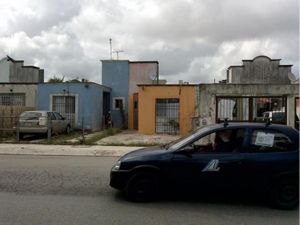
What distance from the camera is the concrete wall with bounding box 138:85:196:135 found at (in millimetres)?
25094

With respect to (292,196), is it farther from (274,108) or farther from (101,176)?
(274,108)

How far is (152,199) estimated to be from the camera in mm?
7270

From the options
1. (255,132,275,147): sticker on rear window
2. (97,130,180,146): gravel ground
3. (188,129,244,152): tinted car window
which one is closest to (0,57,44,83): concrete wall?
(97,130,180,146): gravel ground

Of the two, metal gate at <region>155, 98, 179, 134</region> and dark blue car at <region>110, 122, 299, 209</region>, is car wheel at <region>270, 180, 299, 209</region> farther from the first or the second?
metal gate at <region>155, 98, 179, 134</region>

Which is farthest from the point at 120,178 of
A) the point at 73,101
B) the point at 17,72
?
the point at 17,72

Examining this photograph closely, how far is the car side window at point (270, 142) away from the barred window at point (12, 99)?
24.4 metres

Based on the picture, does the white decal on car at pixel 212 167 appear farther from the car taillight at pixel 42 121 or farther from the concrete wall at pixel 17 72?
the concrete wall at pixel 17 72

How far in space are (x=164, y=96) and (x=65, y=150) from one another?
1007cm

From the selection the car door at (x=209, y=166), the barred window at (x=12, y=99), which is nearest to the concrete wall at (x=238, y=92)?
the barred window at (x=12, y=99)

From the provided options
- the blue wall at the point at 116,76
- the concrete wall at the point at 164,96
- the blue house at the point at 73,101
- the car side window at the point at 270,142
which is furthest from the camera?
the blue wall at the point at 116,76

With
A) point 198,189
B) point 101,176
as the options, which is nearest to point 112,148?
point 101,176

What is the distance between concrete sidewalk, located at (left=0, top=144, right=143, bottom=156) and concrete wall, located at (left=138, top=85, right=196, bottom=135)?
765 centimetres

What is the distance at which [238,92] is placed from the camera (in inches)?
888

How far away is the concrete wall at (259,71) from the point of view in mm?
38594
